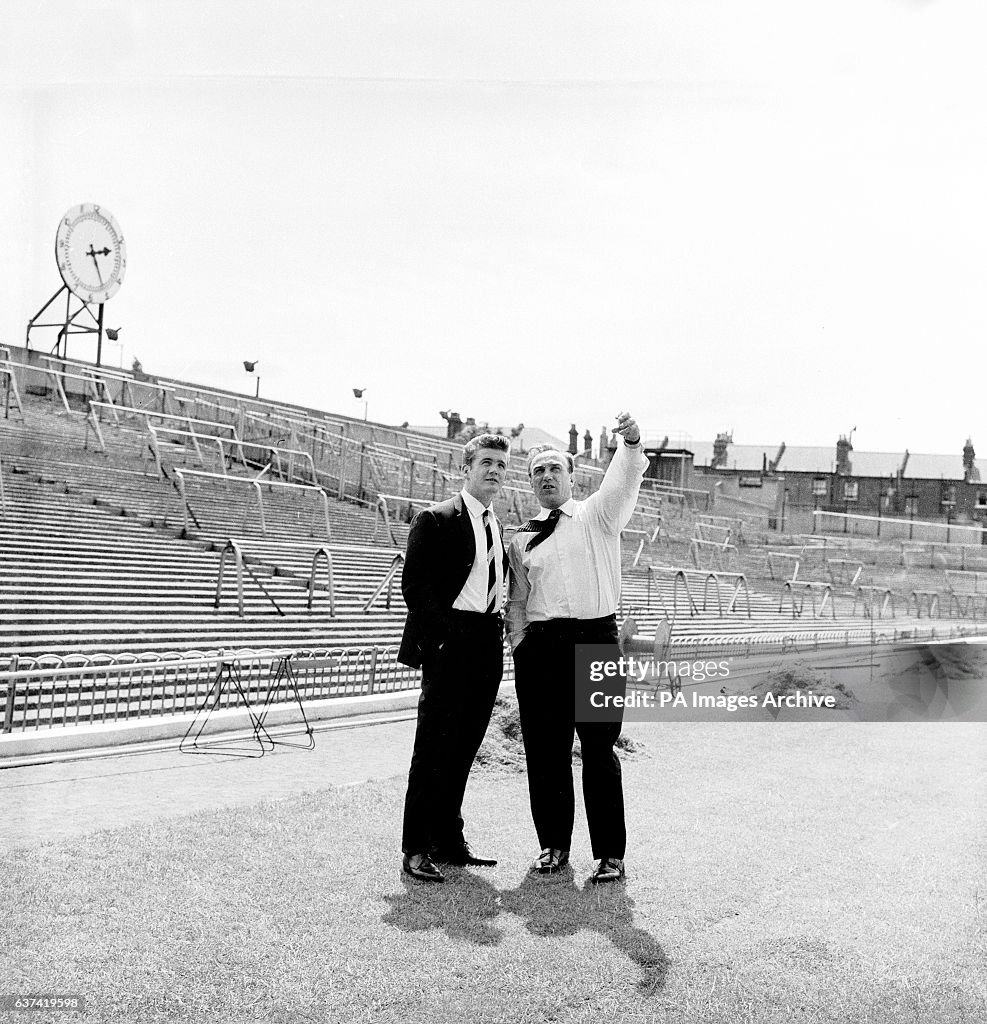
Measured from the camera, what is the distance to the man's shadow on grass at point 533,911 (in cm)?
329

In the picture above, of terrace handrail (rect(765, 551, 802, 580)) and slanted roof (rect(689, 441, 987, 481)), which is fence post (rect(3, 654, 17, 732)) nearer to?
terrace handrail (rect(765, 551, 802, 580))

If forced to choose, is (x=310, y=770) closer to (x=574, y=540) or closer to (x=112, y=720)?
(x=112, y=720)

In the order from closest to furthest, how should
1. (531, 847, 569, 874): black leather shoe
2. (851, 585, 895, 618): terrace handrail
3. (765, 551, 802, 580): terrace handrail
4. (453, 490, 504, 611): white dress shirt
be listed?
1. (531, 847, 569, 874): black leather shoe
2. (453, 490, 504, 611): white dress shirt
3. (851, 585, 895, 618): terrace handrail
4. (765, 551, 802, 580): terrace handrail

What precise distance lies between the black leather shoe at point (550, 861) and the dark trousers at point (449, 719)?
33 centimetres

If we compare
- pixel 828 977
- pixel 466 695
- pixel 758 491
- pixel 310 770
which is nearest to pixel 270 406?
pixel 310 770

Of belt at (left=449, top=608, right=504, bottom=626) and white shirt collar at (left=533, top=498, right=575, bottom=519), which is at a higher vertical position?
white shirt collar at (left=533, top=498, right=575, bottom=519)

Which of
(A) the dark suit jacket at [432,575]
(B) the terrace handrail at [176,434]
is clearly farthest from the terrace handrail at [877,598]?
(A) the dark suit jacket at [432,575]

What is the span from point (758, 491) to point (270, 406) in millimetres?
35239

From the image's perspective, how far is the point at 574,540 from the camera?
4.11m

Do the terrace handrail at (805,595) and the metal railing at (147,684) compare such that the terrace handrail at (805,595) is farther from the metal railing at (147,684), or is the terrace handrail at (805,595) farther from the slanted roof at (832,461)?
the slanted roof at (832,461)

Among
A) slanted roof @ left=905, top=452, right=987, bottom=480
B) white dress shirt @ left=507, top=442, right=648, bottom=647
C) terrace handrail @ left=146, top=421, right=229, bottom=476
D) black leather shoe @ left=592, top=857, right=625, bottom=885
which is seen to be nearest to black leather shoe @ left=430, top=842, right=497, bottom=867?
black leather shoe @ left=592, top=857, right=625, bottom=885

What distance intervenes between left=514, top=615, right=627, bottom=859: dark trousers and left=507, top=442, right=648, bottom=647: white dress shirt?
0.21 ft

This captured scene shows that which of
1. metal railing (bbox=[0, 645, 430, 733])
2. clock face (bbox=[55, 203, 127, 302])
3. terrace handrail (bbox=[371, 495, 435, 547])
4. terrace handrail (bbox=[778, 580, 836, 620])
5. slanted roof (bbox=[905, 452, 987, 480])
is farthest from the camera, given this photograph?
slanted roof (bbox=[905, 452, 987, 480])

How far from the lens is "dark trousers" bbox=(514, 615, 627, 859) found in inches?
161
